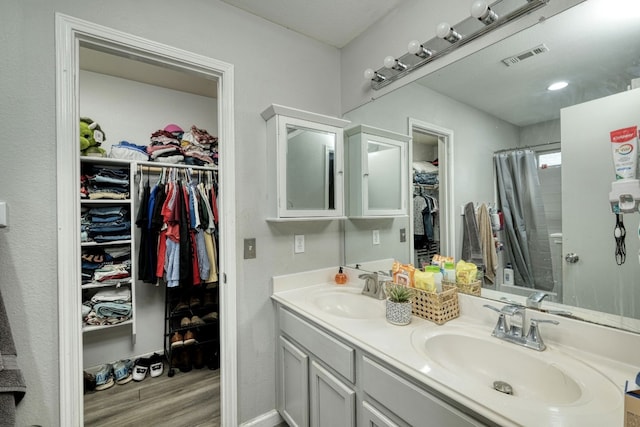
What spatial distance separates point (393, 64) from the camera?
5.06 feet

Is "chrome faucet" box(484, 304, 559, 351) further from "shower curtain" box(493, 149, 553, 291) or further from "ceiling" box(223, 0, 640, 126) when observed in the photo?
"ceiling" box(223, 0, 640, 126)

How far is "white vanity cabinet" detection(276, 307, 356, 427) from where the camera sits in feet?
3.79

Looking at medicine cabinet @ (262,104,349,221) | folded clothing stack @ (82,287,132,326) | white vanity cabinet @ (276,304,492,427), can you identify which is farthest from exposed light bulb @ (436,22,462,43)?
folded clothing stack @ (82,287,132,326)

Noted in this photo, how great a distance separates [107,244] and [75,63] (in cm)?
144

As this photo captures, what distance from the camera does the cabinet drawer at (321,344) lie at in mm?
1133

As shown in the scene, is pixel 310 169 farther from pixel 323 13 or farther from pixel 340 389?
pixel 340 389

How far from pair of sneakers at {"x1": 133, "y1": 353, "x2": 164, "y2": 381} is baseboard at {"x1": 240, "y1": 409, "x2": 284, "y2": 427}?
1.14 metres

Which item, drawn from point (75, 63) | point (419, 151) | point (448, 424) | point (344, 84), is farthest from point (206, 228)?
point (448, 424)

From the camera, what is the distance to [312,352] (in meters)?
1.36

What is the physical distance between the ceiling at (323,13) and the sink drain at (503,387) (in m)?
1.90

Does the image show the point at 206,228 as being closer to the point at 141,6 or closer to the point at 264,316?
the point at 264,316

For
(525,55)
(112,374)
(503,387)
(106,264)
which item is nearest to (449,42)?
(525,55)

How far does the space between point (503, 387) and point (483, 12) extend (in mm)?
1434

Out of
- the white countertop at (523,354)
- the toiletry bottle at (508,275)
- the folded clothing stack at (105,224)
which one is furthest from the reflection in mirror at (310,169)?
the folded clothing stack at (105,224)
